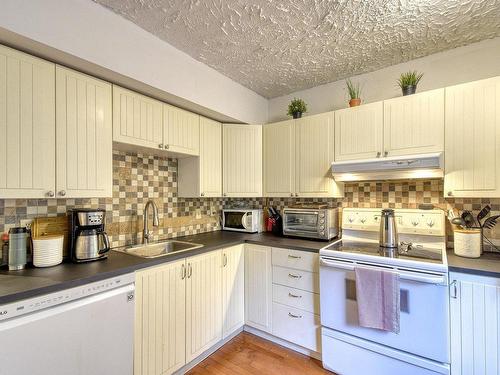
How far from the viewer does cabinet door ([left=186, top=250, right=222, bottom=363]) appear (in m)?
1.87

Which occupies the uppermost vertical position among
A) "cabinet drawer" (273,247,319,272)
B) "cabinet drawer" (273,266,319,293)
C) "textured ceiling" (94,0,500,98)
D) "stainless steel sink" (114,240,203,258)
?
"textured ceiling" (94,0,500,98)

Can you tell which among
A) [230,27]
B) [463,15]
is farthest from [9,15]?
[463,15]

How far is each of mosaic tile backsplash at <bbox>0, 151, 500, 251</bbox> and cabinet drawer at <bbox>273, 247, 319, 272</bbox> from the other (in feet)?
2.46

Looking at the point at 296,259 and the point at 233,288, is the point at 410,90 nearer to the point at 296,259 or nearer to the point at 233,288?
the point at 296,259

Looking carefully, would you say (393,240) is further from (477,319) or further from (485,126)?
(485,126)

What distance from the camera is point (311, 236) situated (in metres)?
2.33

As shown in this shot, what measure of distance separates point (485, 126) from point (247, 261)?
207cm

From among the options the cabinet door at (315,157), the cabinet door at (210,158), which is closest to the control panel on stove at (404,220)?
the cabinet door at (315,157)

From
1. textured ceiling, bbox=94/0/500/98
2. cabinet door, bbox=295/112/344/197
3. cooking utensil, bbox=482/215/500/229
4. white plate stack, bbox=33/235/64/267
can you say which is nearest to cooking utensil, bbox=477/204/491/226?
cooking utensil, bbox=482/215/500/229

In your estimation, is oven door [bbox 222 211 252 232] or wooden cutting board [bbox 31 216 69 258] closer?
wooden cutting board [bbox 31 216 69 258]

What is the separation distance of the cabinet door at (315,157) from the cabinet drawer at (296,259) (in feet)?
1.99

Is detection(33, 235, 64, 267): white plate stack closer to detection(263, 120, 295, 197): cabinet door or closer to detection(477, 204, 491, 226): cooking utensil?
detection(263, 120, 295, 197): cabinet door

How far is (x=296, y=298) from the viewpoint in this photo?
82.2 inches

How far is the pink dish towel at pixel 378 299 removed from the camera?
1588 millimetres
